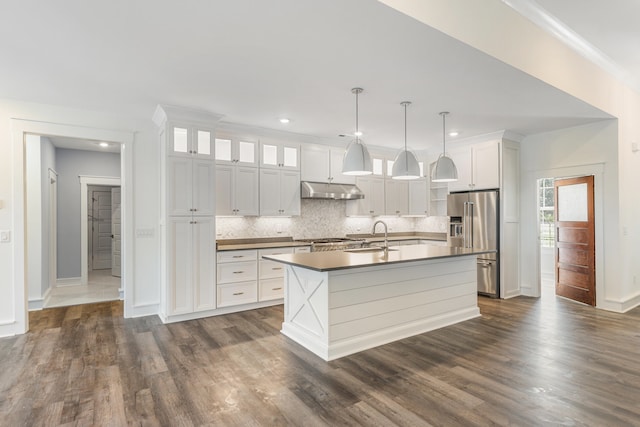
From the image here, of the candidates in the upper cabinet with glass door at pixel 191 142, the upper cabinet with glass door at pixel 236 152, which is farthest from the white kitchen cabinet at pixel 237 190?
the upper cabinet with glass door at pixel 191 142

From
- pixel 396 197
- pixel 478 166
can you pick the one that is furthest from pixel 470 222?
pixel 396 197

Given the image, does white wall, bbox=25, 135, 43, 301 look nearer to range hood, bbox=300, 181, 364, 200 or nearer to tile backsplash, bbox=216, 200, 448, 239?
tile backsplash, bbox=216, 200, 448, 239

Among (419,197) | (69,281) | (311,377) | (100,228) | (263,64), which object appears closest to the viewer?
(311,377)

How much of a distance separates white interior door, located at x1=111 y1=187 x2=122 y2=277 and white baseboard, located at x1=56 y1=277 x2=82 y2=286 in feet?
3.44

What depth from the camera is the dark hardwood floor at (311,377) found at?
234cm

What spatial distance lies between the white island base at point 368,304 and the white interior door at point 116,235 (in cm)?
565

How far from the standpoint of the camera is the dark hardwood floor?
7.68 feet

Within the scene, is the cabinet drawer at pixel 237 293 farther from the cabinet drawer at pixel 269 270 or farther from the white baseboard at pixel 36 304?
the white baseboard at pixel 36 304

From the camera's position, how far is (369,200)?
263 inches

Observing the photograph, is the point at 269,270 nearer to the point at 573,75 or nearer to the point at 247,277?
the point at 247,277

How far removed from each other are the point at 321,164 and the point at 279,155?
80cm

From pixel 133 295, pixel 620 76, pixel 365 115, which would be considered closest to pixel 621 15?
pixel 620 76

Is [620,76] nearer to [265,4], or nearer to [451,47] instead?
[451,47]

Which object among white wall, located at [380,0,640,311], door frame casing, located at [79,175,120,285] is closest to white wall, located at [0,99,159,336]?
door frame casing, located at [79,175,120,285]
